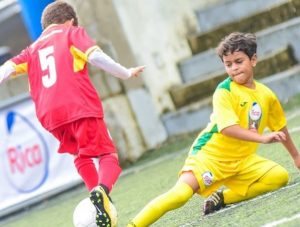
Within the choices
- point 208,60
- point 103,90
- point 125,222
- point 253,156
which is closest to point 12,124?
point 103,90

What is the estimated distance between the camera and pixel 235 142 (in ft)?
17.1

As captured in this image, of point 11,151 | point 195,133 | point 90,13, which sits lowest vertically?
point 195,133

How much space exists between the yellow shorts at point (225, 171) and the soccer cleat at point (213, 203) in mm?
45

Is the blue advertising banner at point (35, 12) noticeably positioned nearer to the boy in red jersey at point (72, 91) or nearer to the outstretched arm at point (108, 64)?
the boy in red jersey at point (72, 91)

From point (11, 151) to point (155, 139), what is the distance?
78.6 inches

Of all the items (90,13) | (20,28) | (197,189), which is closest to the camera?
(197,189)

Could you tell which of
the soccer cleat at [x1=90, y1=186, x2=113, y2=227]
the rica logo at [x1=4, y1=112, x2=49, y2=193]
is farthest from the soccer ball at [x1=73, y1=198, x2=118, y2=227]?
the rica logo at [x1=4, y1=112, x2=49, y2=193]

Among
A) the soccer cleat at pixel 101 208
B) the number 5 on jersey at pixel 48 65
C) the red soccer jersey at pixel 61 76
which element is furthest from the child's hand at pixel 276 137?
the number 5 on jersey at pixel 48 65

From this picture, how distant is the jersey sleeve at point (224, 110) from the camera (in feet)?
16.4

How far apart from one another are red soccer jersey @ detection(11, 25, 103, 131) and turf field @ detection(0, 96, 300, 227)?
837mm

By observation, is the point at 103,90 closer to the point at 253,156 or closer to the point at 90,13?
the point at 90,13

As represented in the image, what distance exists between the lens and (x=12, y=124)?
9594 millimetres

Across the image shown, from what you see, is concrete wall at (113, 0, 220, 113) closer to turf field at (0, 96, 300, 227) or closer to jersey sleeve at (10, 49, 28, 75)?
turf field at (0, 96, 300, 227)

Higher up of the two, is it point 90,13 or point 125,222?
point 90,13
